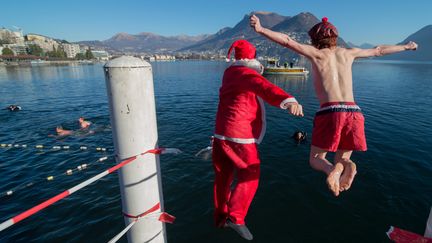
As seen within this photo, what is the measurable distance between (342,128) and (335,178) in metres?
0.82

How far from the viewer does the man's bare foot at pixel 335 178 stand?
2871mm

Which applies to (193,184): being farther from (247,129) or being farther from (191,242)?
(247,129)

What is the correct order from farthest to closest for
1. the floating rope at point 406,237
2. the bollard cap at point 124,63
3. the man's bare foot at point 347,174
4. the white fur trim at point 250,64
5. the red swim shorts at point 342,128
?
the white fur trim at point 250,64 → the red swim shorts at point 342,128 → the man's bare foot at point 347,174 → the floating rope at point 406,237 → the bollard cap at point 124,63

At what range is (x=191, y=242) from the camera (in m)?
5.89

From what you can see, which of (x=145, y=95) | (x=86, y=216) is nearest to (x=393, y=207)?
(x=145, y=95)

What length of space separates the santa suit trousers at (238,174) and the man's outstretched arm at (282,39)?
1.60m

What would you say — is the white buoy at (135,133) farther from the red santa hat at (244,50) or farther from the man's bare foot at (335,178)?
the man's bare foot at (335,178)

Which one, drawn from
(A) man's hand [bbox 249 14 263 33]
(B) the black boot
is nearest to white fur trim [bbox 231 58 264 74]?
(A) man's hand [bbox 249 14 263 33]

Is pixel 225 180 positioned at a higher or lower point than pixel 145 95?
lower

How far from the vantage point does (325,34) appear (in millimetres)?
3436

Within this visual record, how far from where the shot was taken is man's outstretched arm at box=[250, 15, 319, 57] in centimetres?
309

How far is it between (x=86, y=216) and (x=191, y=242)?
361cm

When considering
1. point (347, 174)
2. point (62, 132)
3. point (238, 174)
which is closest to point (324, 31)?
point (347, 174)

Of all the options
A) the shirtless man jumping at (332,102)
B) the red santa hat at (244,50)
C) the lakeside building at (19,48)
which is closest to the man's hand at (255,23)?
the shirtless man jumping at (332,102)
